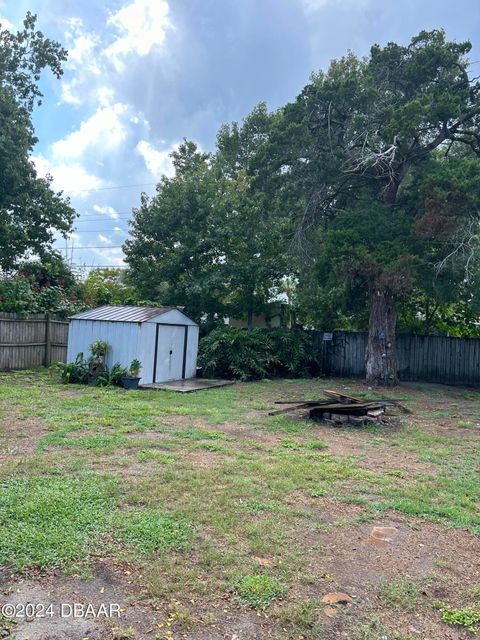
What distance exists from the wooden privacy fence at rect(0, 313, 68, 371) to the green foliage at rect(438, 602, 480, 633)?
12.3 metres

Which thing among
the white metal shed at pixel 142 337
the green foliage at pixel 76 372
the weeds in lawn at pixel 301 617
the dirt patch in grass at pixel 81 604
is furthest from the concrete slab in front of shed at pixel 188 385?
the weeds in lawn at pixel 301 617

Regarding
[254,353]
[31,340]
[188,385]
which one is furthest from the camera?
[254,353]

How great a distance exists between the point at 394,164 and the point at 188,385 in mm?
7395

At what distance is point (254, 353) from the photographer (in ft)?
46.2

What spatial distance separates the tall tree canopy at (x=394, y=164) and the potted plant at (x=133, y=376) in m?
5.04

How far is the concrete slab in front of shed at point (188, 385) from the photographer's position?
11.0 meters

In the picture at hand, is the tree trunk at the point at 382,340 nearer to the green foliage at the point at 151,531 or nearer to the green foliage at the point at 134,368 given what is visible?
the green foliage at the point at 134,368

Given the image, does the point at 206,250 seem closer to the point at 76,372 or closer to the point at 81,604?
the point at 76,372

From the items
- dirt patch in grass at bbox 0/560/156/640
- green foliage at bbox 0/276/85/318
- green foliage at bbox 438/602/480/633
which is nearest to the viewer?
dirt patch in grass at bbox 0/560/156/640

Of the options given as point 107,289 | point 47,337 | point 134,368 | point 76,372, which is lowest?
point 76,372

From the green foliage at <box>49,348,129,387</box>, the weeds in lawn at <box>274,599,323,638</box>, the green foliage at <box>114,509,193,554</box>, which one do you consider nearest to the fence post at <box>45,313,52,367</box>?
the green foliage at <box>49,348,129,387</box>

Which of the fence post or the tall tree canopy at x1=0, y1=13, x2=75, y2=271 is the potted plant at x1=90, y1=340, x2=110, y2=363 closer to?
the fence post

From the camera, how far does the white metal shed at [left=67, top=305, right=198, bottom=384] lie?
442 inches

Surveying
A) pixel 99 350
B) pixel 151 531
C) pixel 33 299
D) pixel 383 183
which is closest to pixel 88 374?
pixel 99 350
